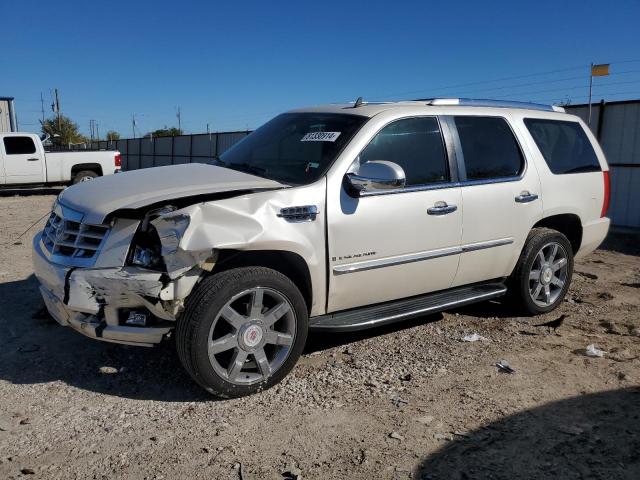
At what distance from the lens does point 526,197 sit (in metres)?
4.79

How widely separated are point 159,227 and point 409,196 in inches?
70.1

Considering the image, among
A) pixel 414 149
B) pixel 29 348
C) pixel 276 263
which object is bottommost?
pixel 29 348

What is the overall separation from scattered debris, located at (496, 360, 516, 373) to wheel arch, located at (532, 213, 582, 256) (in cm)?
154

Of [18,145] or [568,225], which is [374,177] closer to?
[568,225]

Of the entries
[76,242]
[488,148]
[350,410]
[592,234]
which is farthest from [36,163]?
[350,410]

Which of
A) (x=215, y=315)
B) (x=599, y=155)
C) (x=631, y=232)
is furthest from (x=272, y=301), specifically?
(x=631, y=232)

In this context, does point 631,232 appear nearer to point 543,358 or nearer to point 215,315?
point 543,358

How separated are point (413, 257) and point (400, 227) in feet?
0.89

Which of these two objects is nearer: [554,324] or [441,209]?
[441,209]

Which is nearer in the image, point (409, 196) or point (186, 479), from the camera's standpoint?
point (186, 479)

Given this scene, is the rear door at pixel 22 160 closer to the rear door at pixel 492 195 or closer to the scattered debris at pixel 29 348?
the scattered debris at pixel 29 348

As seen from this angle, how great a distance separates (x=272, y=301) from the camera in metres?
3.60

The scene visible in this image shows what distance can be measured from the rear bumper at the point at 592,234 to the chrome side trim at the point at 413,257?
1137 millimetres

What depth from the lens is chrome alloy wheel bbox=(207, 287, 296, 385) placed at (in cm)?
340
